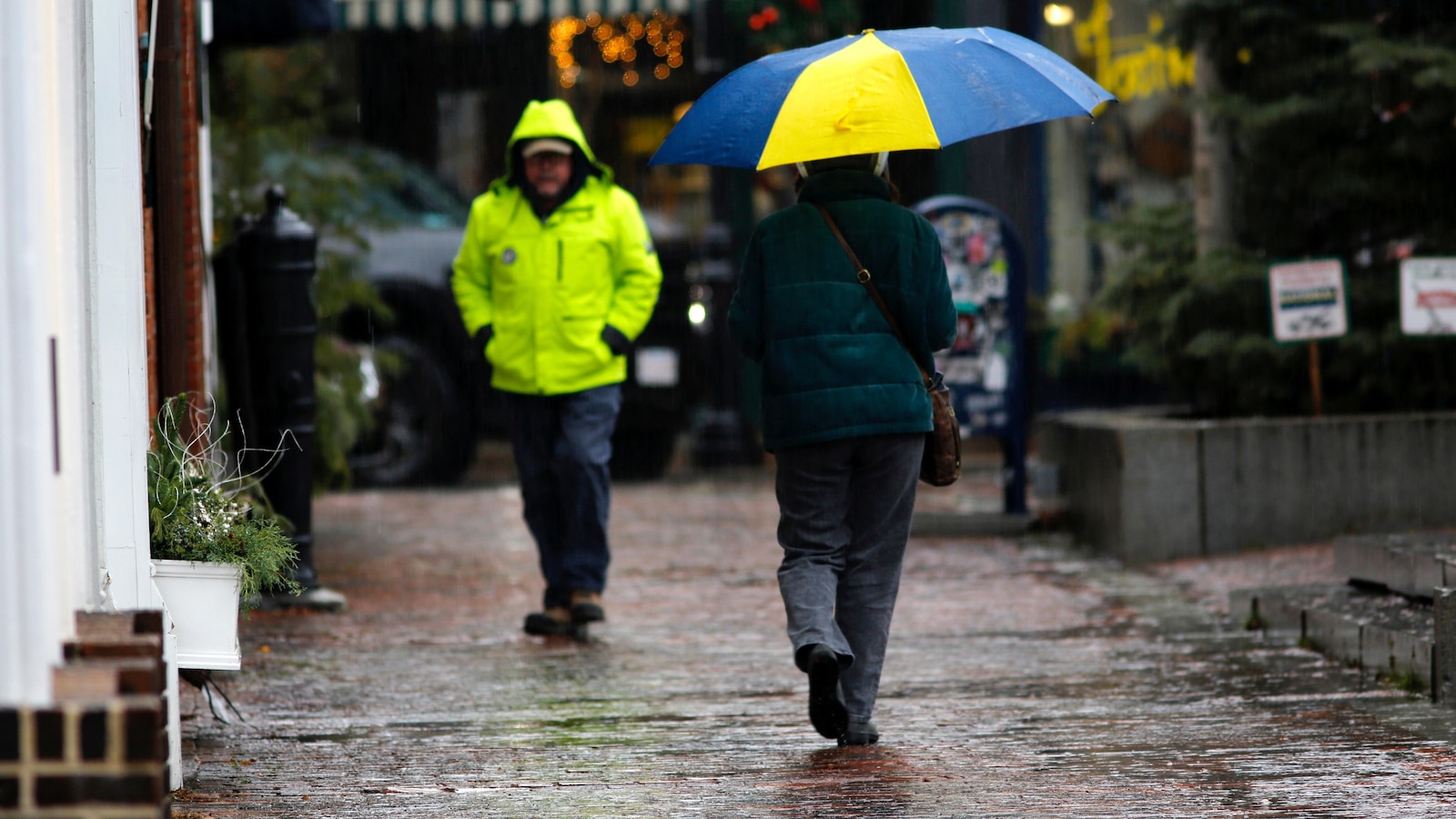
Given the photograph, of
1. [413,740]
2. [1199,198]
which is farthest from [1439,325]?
[413,740]

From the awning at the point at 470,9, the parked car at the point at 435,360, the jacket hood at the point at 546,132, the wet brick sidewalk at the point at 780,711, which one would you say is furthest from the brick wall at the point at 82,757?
the awning at the point at 470,9

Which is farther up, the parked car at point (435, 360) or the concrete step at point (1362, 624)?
the parked car at point (435, 360)

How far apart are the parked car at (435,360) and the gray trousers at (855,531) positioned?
6.98 m

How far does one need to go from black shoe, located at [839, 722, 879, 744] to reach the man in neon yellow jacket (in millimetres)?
2061

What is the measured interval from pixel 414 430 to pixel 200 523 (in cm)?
757

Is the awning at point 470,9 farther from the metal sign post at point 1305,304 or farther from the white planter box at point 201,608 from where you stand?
→ the white planter box at point 201,608

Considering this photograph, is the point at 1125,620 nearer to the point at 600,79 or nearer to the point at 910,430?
the point at 910,430

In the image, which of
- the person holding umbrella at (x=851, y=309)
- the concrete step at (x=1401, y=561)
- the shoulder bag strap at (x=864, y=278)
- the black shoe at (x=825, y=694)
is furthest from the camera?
the concrete step at (x=1401, y=561)

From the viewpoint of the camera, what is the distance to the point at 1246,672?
624 centimetres

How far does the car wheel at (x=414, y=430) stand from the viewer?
12297mm

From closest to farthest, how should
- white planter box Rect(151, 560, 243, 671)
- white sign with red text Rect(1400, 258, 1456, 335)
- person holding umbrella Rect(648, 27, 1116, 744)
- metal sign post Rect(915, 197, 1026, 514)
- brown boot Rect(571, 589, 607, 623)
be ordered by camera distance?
1. white planter box Rect(151, 560, 243, 671)
2. person holding umbrella Rect(648, 27, 1116, 744)
3. brown boot Rect(571, 589, 607, 623)
4. white sign with red text Rect(1400, 258, 1456, 335)
5. metal sign post Rect(915, 197, 1026, 514)

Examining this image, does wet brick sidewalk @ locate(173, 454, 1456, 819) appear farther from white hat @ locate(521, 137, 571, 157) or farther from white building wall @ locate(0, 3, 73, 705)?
white building wall @ locate(0, 3, 73, 705)

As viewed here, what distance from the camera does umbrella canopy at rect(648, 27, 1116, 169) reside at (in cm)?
505

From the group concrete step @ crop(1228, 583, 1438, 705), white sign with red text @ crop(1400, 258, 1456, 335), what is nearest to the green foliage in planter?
concrete step @ crop(1228, 583, 1438, 705)
